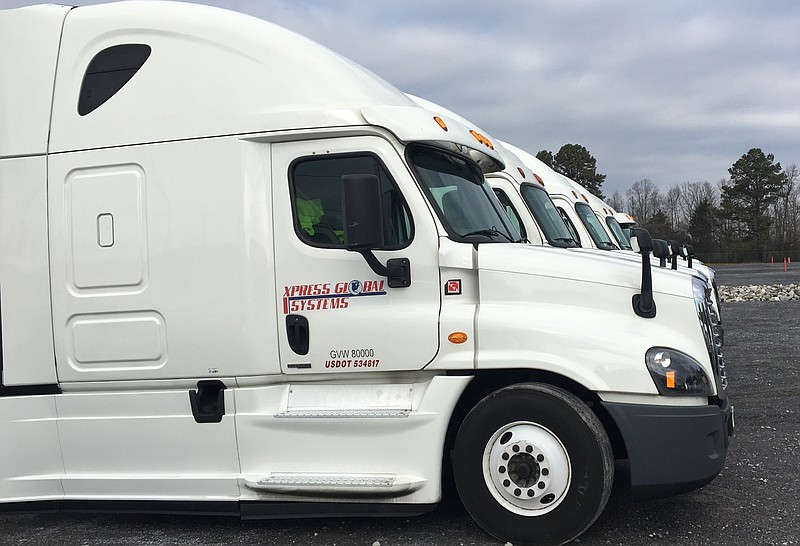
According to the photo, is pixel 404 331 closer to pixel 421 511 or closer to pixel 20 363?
pixel 421 511

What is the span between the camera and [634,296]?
15.1ft

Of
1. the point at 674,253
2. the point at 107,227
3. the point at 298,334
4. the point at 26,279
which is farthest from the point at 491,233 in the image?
the point at 26,279

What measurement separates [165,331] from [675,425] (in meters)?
3.27

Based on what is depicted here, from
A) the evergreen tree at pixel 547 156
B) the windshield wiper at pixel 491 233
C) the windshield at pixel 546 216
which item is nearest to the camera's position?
the windshield wiper at pixel 491 233

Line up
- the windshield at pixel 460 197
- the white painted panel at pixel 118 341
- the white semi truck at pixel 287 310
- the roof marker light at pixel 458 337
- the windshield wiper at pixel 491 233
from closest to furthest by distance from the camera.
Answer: the white semi truck at pixel 287 310, the roof marker light at pixel 458 337, the windshield at pixel 460 197, the windshield wiper at pixel 491 233, the white painted panel at pixel 118 341

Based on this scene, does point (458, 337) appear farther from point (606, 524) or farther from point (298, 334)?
point (606, 524)

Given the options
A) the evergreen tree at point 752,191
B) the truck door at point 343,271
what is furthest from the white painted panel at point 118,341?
the evergreen tree at point 752,191

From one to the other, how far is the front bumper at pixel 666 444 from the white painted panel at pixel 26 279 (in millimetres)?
3777

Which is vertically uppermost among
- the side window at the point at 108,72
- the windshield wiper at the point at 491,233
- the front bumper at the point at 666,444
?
the side window at the point at 108,72

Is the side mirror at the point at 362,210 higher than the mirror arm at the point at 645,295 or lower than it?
higher

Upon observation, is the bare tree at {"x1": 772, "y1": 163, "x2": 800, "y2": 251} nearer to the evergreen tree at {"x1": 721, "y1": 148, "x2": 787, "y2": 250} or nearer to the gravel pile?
the evergreen tree at {"x1": 721, "y1": 148, "x2": 787, "y2": 250}

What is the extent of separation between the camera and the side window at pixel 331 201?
486 centimetres

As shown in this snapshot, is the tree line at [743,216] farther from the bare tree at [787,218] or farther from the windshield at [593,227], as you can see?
the windshield at [593,227]

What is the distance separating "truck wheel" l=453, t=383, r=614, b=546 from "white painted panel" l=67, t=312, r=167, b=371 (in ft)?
6.96
